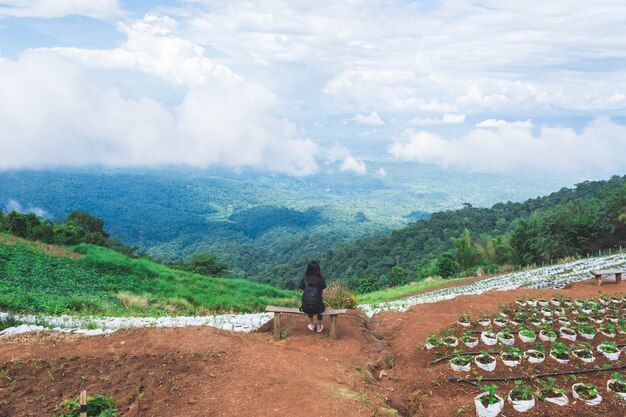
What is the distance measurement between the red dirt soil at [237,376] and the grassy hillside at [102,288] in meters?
5.24

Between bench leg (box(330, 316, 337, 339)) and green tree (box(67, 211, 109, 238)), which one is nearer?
Result: bench leg (box(330, 316, 337, 339))

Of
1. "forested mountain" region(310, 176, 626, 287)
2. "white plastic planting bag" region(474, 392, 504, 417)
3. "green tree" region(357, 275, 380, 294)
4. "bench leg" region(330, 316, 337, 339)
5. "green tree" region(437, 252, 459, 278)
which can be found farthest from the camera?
"green tree" region(357, 275, 380, 294)

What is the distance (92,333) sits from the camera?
32.1ft

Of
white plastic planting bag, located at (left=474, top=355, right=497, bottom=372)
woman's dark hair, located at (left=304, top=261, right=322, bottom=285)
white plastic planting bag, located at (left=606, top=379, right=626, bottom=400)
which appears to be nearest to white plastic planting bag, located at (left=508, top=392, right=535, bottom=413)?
white plastic planting bag, located at (left=474, top=355, right=497, bottom=372)

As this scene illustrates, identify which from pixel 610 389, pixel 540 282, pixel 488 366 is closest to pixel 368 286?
pixel 540 282

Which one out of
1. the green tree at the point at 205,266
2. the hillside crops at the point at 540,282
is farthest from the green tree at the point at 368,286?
the hillside crops at the point at 540,282

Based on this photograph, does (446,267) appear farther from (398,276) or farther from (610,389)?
(610,389)

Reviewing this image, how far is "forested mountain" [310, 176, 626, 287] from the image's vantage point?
1326 inches

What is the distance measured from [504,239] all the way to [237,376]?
44.3m

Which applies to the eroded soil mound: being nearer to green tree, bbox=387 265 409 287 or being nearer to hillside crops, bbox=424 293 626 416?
hillside crops, bbox=424 293 626 416

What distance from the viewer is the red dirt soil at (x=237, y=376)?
673 centimetres

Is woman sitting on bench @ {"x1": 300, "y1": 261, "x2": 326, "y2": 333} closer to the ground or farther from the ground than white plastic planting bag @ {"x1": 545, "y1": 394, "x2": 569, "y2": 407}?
farther from the ground

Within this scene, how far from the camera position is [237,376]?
7.71 m

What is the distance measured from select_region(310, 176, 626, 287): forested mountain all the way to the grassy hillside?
24.4 meters
